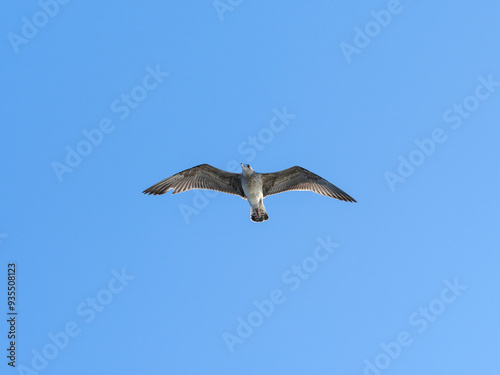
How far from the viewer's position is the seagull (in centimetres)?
1474

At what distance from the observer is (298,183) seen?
51.5 ft

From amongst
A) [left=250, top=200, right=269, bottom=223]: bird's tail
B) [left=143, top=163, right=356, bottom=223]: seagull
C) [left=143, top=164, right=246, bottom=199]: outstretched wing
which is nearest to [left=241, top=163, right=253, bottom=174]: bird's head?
[left=143, top=163, right=356, bottom=223]: seagull

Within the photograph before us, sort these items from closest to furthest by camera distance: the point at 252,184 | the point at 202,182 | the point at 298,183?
the point at 252,184 < the point at 202,182 < the point at 298,183

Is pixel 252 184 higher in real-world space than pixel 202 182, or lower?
lower

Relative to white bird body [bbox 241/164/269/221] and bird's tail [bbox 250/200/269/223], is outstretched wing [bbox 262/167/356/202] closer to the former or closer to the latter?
white bird body [bbox 241/164/269/221]

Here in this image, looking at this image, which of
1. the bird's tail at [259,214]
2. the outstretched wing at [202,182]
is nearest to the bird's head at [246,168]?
the outstretched wing at [202,182]

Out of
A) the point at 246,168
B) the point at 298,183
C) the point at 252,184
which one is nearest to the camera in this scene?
the point at 246,168

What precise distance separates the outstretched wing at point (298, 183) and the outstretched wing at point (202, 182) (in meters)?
0.96

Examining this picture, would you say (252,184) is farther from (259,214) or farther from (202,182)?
(202,182)

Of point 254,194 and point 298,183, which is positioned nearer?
point 254,194

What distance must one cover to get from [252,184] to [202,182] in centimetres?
176

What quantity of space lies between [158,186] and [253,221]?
3.27 meters

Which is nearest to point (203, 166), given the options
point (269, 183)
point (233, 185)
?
point (233, 185)

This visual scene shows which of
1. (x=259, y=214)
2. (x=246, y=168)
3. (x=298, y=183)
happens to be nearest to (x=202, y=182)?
(x=246, y=168)
